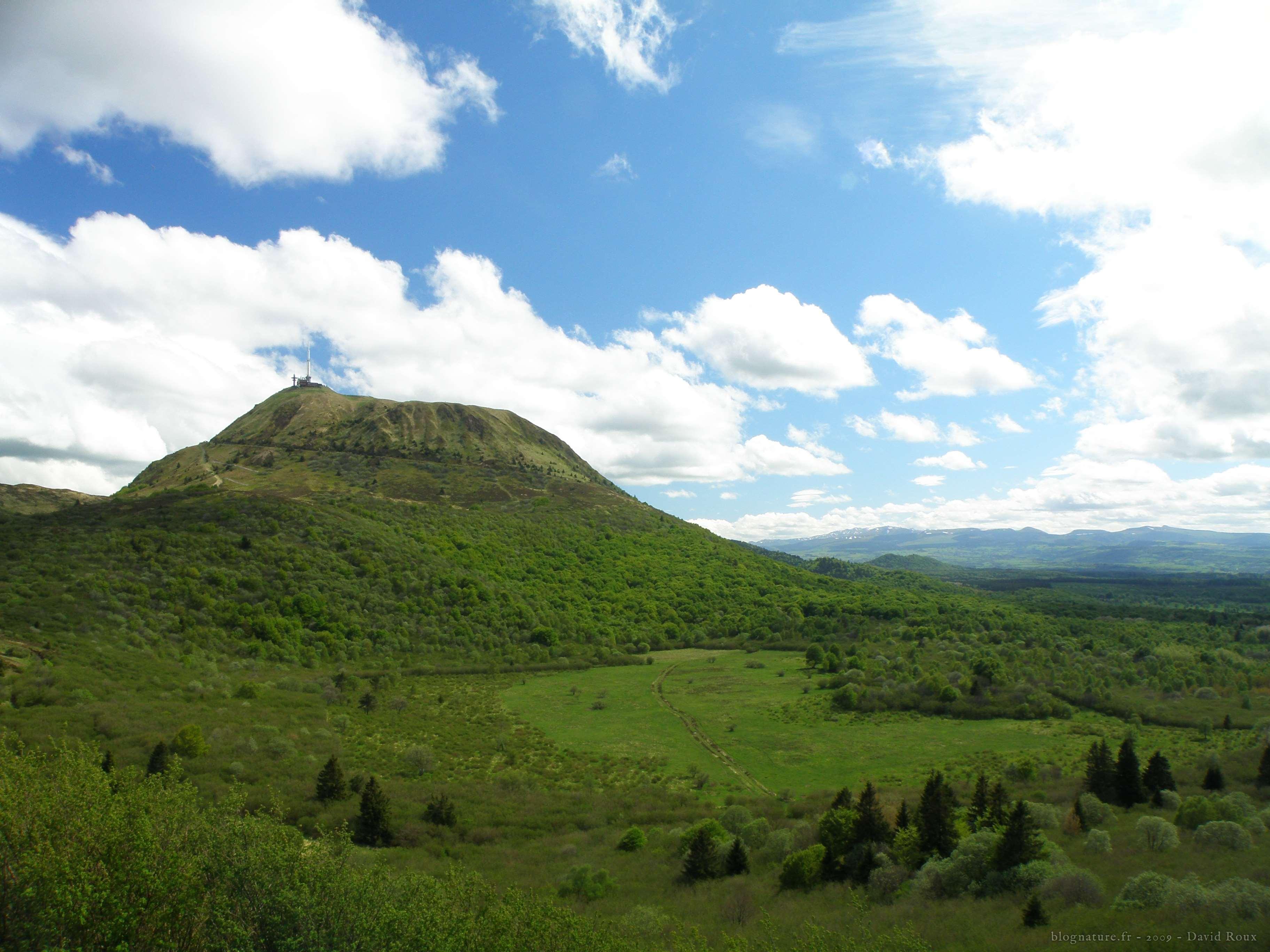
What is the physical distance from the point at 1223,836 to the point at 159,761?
47.0 metres

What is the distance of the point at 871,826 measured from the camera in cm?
2805

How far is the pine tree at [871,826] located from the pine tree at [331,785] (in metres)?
24.9

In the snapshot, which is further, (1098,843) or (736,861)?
(736,861)

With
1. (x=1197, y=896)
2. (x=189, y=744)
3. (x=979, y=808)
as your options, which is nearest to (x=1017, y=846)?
→ (x=1197, y=896)

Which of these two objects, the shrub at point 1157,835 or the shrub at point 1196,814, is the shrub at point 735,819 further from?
the shrub at point 1196,814

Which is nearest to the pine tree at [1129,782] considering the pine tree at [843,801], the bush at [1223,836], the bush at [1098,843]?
the bush at [1223,836]

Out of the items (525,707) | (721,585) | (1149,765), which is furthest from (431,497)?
(1149,765)

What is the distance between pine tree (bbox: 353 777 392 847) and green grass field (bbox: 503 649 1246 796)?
19.3 metres

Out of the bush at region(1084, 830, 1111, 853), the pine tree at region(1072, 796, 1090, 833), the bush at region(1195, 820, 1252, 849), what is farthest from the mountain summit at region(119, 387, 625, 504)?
the bush at region(1195, 820, 1252, 849)

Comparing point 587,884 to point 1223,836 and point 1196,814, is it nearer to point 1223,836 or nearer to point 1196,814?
point 1223,836

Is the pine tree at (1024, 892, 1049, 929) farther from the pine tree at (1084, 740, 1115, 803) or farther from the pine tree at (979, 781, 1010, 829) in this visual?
the pine tree at (1084, 740, 1115, 803)

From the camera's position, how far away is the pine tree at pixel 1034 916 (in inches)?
792

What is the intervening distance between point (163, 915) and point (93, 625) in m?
42.1

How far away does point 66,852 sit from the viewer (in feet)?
55.2
